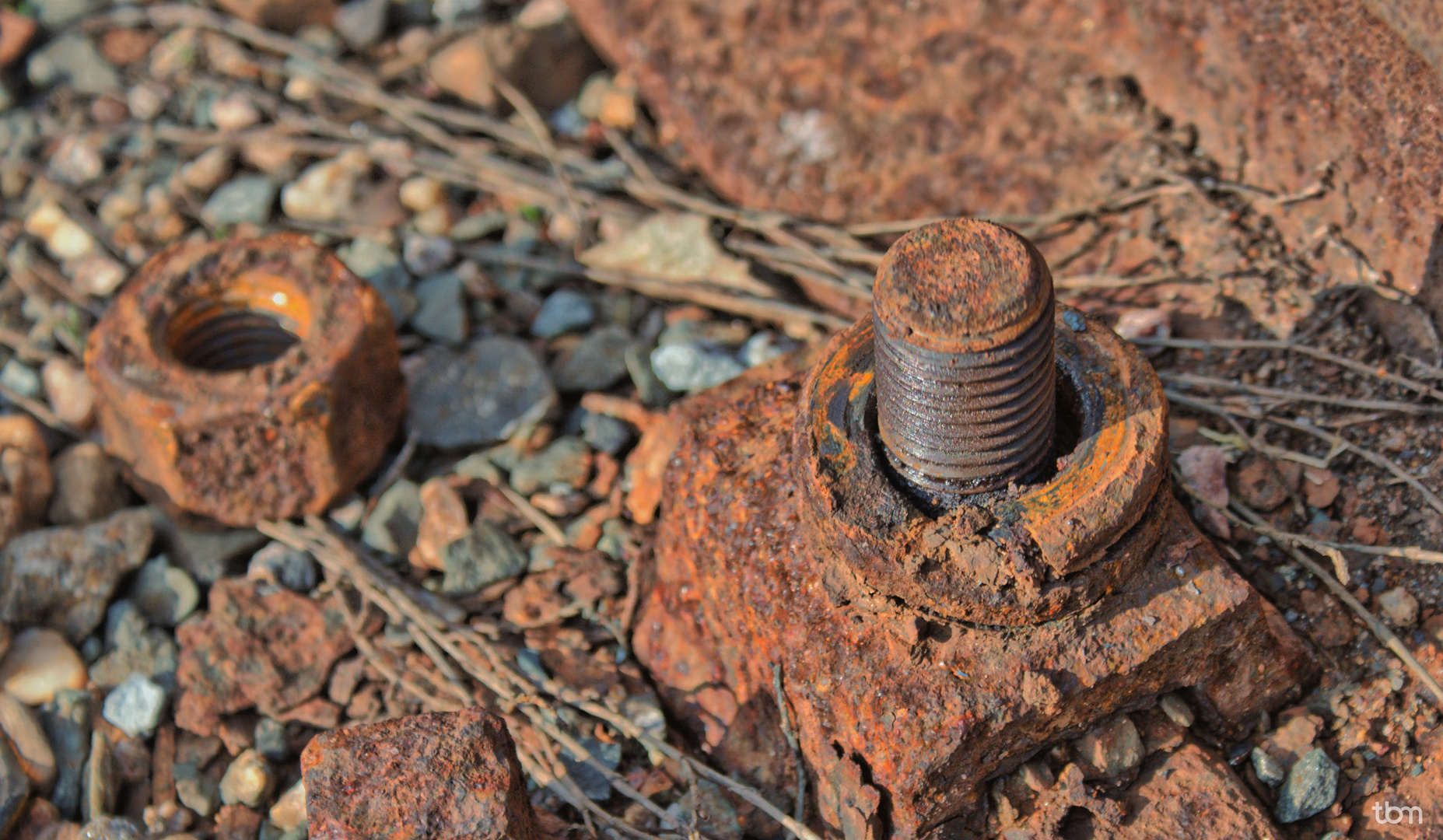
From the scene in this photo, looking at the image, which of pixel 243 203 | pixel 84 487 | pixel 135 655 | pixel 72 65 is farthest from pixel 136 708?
pixel 72 65

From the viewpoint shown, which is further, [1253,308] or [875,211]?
[875,211]

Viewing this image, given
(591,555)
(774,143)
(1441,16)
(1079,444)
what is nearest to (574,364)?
(591,555)

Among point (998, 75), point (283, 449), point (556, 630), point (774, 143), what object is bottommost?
point (556, 630)

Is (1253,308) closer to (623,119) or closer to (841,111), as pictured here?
(841,111)

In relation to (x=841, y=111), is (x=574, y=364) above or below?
below

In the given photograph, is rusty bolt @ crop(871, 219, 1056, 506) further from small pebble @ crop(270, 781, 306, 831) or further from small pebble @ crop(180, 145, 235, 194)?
small pebble @ crop(180, 145, 235, 194)

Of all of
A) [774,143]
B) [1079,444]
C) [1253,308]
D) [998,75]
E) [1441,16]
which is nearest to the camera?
[1079,444]
